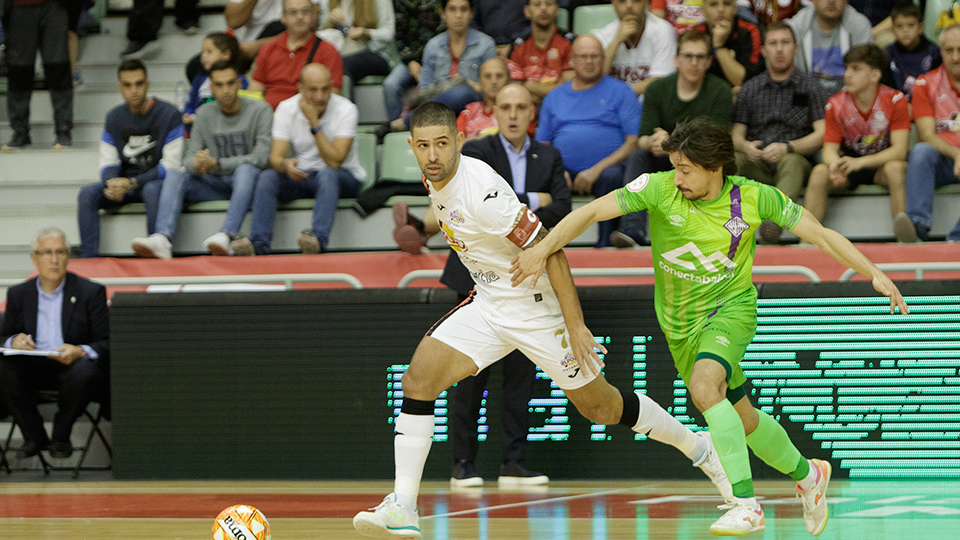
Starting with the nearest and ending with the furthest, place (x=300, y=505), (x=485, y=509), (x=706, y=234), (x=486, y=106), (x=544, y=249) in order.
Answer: (x=544, y=249), (x=706, y=234), (x=485, y=509), (x=300, y=505), (x=486, y=106)

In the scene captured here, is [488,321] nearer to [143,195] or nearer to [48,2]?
[143,195]

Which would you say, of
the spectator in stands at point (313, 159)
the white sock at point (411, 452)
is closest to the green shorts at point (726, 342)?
the white sock at point (411, 452)

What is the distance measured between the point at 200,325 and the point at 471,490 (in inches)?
96.6

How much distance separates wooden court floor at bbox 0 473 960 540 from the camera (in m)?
5.31

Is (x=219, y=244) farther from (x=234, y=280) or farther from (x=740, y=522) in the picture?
(x=740, y=522)

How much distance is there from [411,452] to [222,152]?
18.2ft

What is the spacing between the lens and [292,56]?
10.9 metres

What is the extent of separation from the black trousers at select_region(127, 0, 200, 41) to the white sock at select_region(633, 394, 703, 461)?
910 centimetres

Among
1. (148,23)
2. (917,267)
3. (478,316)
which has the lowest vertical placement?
(478,316)

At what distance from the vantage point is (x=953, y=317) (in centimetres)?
729

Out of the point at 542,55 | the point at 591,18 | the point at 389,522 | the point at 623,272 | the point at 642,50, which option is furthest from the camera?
the point at 591,18

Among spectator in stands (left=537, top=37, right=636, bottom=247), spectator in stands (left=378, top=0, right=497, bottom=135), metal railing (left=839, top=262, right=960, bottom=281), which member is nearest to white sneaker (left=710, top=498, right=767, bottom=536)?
metal railing (left=839, top=262, right=960, bottom=281)

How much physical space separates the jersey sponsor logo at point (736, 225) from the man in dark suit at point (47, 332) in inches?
212

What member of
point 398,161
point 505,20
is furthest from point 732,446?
point 505,20
